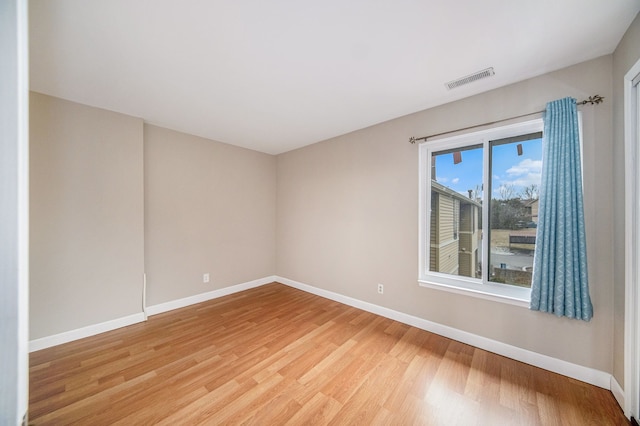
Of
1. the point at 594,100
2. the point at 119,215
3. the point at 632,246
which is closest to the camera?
the point at 632,246

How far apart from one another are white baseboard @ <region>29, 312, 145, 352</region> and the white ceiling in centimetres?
249

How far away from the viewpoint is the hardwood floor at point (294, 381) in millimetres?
1482

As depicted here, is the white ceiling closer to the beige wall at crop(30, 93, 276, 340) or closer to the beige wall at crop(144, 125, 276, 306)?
the beige wall at crop(30, 93, 276, 340)

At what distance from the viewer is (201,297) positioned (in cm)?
341

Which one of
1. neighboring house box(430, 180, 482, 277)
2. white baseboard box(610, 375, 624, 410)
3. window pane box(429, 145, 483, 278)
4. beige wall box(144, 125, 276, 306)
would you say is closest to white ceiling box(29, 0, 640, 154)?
window pane box(429, 145, 483, 278)

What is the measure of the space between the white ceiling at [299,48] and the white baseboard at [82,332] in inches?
98.1

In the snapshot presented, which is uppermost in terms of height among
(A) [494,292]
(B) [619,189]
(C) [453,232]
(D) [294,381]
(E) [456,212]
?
(B) [619,189]

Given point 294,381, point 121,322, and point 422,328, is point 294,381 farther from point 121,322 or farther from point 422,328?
point 121,322

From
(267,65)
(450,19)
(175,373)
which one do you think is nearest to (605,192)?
(450,19)

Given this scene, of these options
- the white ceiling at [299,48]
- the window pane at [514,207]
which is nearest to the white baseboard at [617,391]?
the window pane at [514,207]

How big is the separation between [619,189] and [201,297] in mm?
4652

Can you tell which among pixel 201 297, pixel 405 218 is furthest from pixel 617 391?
pixel 201 297

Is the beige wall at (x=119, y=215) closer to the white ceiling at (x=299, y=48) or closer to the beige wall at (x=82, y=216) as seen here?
Answer: the beige wall at (x=82, y=216)

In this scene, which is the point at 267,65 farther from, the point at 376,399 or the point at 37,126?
the point at 376,399
